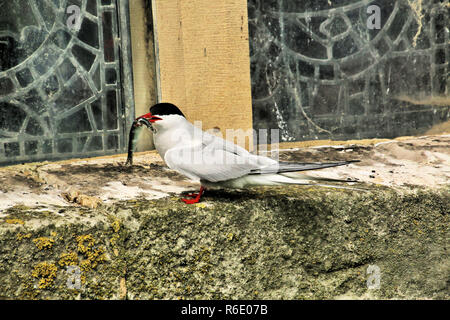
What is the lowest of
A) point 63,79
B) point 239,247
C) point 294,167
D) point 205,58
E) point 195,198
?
point 239,247

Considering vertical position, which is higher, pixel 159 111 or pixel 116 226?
pixel 159 111

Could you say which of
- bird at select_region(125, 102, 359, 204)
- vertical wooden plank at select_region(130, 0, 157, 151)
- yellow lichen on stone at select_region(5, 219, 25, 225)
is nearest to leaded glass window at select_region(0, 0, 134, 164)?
vertical wooden plank at select_region(130, 0, 157, 151)

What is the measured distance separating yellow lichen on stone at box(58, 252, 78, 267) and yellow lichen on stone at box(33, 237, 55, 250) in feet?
0.23

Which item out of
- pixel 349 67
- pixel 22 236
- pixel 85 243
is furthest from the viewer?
pixel 349 67

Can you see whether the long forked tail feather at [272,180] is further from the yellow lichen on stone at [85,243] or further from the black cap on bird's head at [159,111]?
the yellow lichen on stone at [85,243]

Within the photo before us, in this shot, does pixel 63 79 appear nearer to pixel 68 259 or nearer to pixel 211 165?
pixel 211 165

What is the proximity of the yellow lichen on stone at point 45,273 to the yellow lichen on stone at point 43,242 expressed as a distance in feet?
0.23

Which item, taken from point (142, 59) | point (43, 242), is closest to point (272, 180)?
point (43, 242)

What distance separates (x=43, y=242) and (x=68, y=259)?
0.13 m

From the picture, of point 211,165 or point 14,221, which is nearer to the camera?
point 14,221

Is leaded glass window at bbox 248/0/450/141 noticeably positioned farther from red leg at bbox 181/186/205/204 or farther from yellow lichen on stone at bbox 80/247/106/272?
yellow lichen on stone at bbox 80/247/106/272

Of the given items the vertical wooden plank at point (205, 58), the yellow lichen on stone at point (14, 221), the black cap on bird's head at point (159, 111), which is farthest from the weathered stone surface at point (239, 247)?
the vertical wooden plank at point (205, 58)

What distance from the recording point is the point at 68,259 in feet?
6.50

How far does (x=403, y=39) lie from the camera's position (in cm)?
378
